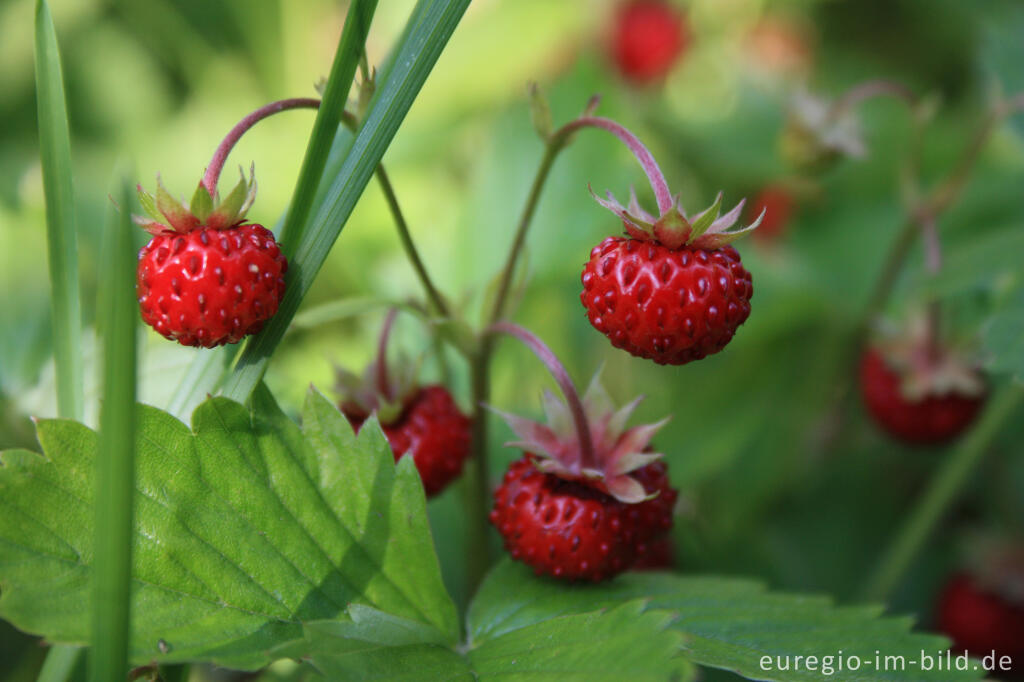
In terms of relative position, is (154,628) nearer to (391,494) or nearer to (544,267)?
(391,494)

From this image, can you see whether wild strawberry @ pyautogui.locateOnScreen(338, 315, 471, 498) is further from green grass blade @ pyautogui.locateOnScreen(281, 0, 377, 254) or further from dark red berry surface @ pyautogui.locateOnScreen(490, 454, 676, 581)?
green grass blade @ pyautogui.locateOnScreen(281, 0, 377, 254)

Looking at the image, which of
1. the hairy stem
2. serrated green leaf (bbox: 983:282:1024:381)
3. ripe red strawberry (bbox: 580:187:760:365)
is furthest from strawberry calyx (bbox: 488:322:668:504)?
the hairy stem

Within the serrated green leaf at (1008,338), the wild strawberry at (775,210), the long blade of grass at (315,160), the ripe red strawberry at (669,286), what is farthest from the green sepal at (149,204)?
the wild strawberry at (775,210)

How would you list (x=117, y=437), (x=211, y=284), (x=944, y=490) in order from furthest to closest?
(x=944, y=490) < (x=211, y=284) < (x=117, y=437)

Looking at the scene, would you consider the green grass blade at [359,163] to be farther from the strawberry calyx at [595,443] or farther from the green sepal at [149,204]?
the strawberry calyx at [595,443]

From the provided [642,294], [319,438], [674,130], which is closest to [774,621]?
[642,294]

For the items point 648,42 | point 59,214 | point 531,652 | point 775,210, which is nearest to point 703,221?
point 531,652

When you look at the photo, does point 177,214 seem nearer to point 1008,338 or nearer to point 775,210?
point 1008,338
